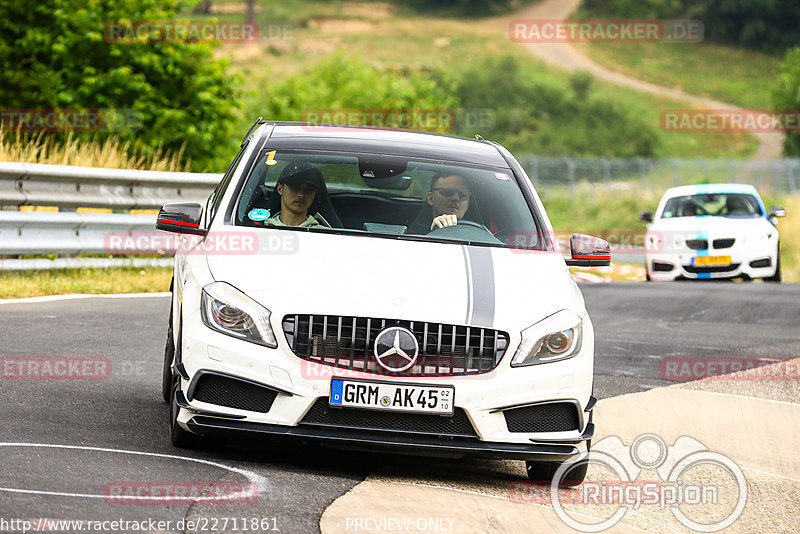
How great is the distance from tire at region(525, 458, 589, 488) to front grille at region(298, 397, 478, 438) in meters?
0.63

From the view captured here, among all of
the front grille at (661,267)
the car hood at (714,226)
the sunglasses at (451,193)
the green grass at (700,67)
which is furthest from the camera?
the green grass at (700,67)

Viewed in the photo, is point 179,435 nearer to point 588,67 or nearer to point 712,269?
point 712,269

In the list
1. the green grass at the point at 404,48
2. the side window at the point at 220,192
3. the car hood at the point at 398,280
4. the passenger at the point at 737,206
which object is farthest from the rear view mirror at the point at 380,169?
the green grass at the point at 404,48

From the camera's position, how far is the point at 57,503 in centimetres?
487

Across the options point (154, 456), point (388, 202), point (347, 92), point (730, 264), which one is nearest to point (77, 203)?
point (388, 202)

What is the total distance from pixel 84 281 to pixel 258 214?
650cm

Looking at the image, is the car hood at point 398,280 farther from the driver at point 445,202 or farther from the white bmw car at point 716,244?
the white bmw car at point 716,244

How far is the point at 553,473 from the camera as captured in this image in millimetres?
6180

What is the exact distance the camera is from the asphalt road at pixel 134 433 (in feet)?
16.3

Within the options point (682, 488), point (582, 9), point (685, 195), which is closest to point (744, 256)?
point (685, 195)

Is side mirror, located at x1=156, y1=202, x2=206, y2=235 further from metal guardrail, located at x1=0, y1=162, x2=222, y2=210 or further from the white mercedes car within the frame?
metal guardrail, located at x1=0, y1=162, x2=222, y2=210

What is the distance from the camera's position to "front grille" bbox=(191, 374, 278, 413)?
5.66m

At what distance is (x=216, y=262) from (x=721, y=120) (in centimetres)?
8436

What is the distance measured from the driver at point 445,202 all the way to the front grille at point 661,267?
43.9ft
